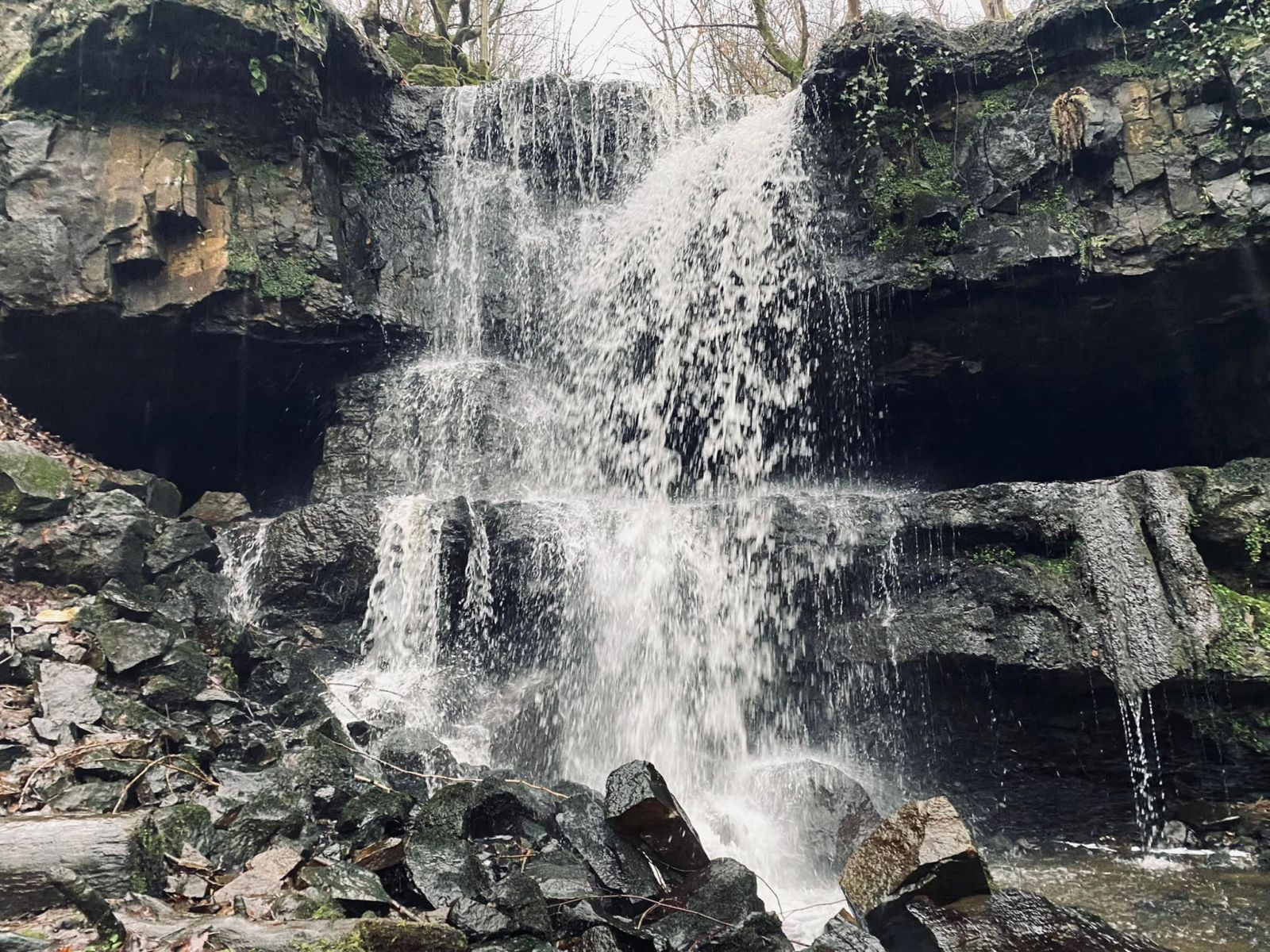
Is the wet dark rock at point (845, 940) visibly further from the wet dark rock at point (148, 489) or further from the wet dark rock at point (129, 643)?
the wet dark rock at point (148, 489)

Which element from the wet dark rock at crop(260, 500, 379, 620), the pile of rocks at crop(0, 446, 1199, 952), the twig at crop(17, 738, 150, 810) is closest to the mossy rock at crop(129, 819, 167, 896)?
the pile of rocks at crop(0, 446, 1199, 952)

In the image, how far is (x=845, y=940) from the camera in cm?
367

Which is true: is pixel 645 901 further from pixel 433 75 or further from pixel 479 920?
pixel 433 75

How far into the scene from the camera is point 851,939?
3.68 metres

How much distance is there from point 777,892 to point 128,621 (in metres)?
4.78

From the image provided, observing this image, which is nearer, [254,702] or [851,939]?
[851,939]

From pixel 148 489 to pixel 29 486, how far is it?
5.07 feet

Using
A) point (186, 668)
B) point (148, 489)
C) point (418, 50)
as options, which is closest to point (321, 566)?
point (148, 489)

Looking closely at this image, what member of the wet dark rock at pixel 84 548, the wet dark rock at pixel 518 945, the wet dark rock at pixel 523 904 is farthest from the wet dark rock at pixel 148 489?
the wet dark rock at pixel 518 945

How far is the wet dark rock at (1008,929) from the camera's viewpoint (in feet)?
12.0

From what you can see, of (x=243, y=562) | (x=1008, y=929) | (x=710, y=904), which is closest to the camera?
(x=1008, y=929)

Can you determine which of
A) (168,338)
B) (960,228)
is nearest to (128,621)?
(168,338)

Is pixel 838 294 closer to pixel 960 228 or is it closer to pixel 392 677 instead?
pixel 960 228

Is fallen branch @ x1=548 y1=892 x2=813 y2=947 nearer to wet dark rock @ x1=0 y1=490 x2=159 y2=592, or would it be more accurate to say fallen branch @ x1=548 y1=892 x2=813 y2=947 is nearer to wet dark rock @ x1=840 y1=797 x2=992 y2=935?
wet dark rock @ x1=840 y1=797 x2=992 y2=935
